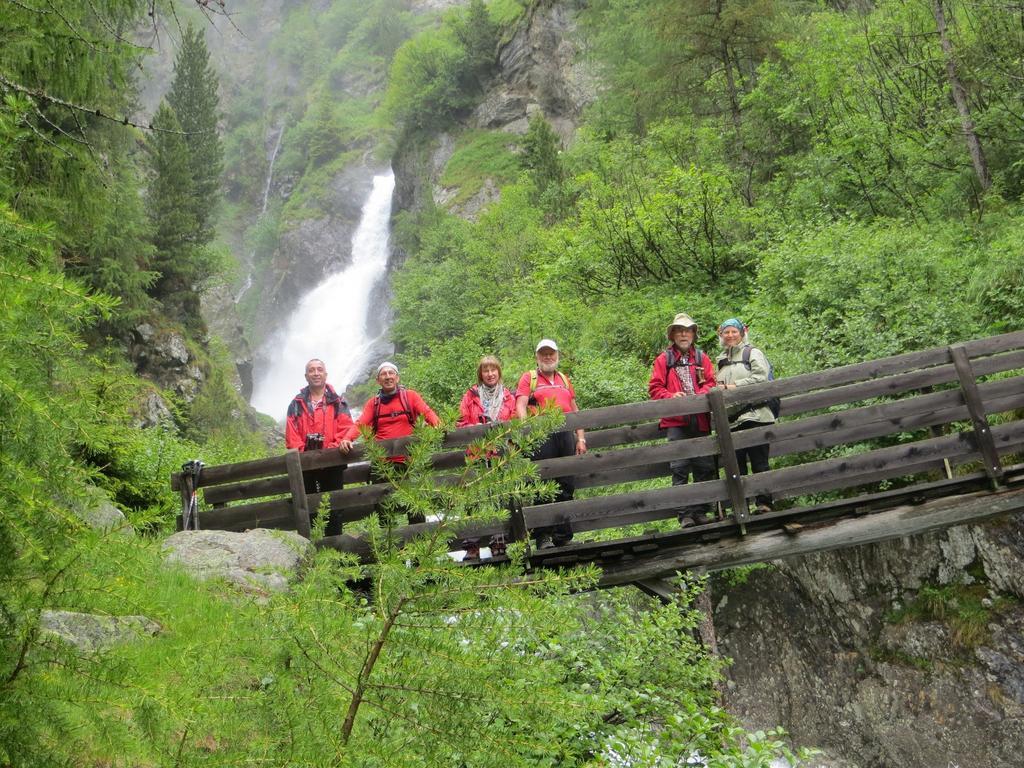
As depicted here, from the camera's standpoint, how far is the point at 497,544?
6.18m

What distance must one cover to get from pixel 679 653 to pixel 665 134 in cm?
1593

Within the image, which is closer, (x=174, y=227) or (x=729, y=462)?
(x=729, y=462)

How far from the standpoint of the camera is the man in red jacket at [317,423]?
6699mm

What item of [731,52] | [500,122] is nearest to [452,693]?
[731,52]

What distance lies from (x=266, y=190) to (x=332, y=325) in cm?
3009

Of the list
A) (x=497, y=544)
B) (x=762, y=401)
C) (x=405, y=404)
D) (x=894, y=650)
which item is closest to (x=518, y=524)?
(x=497, y=544)

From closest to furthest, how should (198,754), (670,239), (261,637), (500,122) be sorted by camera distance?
(198,754)
(261,637)
(670,239)
(500,122)

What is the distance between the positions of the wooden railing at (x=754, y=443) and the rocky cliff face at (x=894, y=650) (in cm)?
227

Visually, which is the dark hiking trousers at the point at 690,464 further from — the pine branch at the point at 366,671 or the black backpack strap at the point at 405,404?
the pine branch at the point at 366,671

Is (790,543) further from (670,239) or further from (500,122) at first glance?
(500,122)

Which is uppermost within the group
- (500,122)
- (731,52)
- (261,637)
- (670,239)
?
(500,122)

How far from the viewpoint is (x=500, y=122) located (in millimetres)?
44094

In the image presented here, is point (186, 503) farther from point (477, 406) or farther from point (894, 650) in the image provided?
point (894, 650)

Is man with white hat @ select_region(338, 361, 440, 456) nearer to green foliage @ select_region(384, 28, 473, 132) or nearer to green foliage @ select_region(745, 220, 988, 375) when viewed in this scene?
green foliage @ select_region(745, 220, 988, 375)
